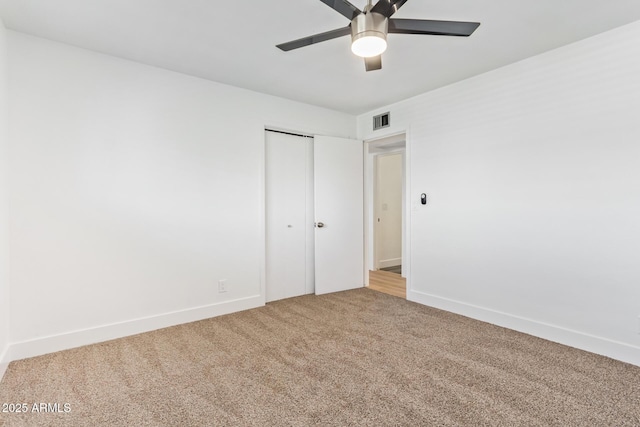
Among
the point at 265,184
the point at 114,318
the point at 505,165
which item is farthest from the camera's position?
the point at 265,184

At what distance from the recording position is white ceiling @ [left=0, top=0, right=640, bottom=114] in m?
2.13

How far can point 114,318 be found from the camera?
285cm

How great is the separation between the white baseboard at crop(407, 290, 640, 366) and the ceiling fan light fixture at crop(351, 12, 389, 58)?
2.76 m

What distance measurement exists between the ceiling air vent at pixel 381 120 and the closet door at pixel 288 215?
94cm

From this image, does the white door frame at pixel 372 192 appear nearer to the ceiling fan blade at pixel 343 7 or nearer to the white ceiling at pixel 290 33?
the white ceiling at pixel 290 33

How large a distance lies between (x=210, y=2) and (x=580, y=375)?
3.56m

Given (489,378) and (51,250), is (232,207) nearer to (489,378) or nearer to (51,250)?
(51,250)

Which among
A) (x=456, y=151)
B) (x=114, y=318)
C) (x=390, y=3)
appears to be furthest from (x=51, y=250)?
(x=456, y=151)

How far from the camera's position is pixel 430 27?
1.72 metres

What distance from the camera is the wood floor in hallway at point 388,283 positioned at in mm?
4374

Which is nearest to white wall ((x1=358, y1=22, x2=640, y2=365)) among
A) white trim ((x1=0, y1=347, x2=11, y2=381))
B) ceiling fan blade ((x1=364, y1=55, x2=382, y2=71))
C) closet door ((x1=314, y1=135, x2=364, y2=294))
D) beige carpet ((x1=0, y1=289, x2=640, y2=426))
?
beige carpet ((x1=0, y1=289, x2=640, y2=426))

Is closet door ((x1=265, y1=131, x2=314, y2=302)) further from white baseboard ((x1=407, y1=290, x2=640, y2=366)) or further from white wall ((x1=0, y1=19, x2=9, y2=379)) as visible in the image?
white wall ((x1=0, y1=19, x2=9, y2=379))

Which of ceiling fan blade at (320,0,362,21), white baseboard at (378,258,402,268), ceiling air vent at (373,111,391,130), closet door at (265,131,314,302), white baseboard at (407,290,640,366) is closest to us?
ceiling fan blade at (320,0,362,21)

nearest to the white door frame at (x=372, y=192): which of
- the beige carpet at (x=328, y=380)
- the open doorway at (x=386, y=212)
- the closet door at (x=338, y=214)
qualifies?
the open doorway at (x=386, y=212)
